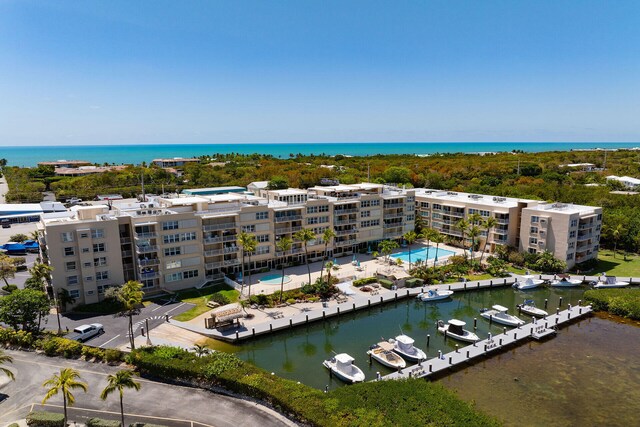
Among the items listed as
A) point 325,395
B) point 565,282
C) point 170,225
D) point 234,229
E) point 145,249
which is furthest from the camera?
point 565,282

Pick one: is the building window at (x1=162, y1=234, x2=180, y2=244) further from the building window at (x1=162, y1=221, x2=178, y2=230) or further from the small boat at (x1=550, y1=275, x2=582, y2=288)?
the small boat at (x1=550, y1=275, x2=582, y2=288)

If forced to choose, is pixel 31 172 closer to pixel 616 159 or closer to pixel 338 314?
pixel 338 314

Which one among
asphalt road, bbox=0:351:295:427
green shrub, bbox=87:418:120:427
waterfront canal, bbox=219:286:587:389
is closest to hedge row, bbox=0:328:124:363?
asphalt road, bbox=0:351:295:427

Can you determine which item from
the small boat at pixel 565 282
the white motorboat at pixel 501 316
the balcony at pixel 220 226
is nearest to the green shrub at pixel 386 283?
the white motorboat at pixel 501 316

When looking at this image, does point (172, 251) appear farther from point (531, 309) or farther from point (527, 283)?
point (527, 283)

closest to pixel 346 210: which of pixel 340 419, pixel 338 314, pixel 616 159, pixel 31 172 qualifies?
pixel 338 314

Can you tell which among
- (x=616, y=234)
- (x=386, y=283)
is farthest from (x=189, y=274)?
(x=616, y=234)
